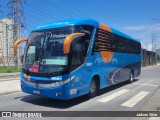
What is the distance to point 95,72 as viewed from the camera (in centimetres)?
1155

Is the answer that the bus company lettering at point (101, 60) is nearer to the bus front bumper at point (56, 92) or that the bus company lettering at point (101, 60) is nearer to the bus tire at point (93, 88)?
the bus tire at point (93, 88)

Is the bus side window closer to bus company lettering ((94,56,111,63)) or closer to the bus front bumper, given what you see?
bus company lettering ((94,56,111,63))

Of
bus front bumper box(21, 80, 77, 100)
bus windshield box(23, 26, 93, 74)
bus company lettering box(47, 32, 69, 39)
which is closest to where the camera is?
bus front bumper box(21, 80, 77, 100)

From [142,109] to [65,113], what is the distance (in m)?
2.84

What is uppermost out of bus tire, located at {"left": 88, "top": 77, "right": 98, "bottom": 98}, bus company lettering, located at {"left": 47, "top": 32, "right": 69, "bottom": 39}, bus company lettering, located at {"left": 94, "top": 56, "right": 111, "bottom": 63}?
bus company lettering, located at {"left": 47, "top": 32, "right": 69, "bottom": 39}

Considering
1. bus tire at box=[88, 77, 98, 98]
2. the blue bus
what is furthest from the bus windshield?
bus tire at box=[88, 77, 98, 98]

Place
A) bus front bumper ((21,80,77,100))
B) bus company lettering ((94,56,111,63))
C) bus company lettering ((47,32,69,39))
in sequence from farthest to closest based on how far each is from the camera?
bus company lettering ((94,56,111,63)), bus company lettering ((47,32,69,39)), bus front bumper ((21,80,77,100))

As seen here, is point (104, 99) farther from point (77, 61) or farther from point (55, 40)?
point (55, 40)

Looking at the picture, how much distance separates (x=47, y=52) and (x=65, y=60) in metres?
0.88

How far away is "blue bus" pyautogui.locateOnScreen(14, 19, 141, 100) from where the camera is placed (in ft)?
30.3

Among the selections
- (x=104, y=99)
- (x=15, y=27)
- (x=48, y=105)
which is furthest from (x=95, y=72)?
(x=15, y=27)

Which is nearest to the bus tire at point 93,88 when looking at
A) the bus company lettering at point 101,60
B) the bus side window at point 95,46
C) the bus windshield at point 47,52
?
the bus company lettering at point 101,60

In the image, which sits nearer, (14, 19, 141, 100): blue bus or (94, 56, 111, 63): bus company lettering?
(14, 19, 141, 100): blue bus

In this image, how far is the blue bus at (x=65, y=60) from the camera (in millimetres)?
9242
